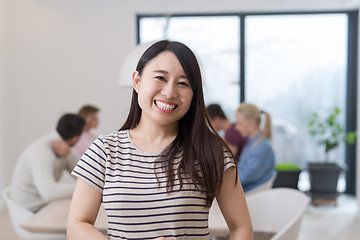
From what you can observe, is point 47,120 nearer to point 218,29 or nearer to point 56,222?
point 218,29

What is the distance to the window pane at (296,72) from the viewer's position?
5719 mm

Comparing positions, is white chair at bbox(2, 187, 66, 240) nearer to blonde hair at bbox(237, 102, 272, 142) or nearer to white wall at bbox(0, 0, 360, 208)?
blonde hair at bbox(237, 102, 272, 142)

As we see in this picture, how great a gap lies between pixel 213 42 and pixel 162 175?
15.1 ft

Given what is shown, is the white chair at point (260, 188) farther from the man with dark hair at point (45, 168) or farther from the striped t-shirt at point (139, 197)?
the striped t-shirt at point (139, 197)

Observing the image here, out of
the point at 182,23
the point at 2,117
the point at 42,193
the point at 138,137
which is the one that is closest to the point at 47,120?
the point at 2,117

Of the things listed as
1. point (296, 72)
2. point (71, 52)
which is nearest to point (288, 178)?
point (296, 72)

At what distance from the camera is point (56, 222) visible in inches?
85.4

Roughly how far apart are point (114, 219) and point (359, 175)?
418cm

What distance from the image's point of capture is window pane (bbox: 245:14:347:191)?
5719 mm

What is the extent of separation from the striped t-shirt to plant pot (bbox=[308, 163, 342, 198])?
4.35m

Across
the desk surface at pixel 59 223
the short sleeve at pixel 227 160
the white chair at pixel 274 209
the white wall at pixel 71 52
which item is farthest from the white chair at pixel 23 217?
the white wall at pixel 71 52

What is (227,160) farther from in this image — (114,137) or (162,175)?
(114,137)

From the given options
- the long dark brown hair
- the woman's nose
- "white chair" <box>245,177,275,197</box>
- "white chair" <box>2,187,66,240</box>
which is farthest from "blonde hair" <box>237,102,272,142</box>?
the woman's nose

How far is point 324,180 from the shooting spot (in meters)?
5.39
